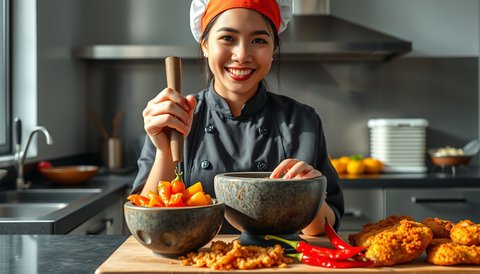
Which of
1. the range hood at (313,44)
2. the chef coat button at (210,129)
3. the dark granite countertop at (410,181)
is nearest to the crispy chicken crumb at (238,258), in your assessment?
the chef coat button at (210,129)

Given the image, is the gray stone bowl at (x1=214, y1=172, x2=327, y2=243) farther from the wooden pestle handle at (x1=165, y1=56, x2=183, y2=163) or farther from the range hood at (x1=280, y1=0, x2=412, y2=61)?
the range hood at (x1=280, y1=0, x2=412, y2=61)

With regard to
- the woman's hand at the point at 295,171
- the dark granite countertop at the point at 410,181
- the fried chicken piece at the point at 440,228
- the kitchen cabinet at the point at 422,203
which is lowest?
the kitchen cabinet at the point at 422,203

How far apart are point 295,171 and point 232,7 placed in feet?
1.69

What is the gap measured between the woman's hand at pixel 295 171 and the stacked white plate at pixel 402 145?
7.33 ft

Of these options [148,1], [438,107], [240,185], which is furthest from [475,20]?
[240,185]

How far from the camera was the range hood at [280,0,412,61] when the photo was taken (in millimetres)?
3094

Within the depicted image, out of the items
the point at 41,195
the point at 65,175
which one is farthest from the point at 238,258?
the point at 65,175

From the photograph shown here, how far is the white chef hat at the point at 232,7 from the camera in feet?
4.60

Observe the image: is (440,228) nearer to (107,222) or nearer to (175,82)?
(175,82)

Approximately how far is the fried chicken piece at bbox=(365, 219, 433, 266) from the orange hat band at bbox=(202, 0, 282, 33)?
0.66 metres

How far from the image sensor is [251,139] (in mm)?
1601

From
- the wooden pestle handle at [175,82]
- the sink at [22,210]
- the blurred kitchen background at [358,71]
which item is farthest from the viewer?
the blurred kitchen background at [358,71]

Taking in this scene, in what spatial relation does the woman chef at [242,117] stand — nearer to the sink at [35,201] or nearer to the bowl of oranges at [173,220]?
the bowl of oranges at [173,220]

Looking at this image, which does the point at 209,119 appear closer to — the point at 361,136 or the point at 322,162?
the point at 322,162
